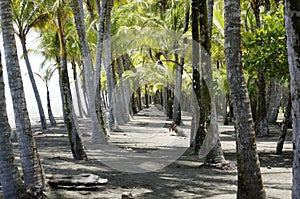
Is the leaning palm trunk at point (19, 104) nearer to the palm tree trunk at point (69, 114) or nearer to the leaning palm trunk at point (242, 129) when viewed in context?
the leaning palm trunk at point (242, 129)

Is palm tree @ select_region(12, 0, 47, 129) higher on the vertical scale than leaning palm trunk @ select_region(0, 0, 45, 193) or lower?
higher

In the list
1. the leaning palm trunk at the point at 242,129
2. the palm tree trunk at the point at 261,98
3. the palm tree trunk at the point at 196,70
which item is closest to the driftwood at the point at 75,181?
the leaning palm trunk at the point at 242,129

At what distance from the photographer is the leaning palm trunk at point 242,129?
6.11 metres

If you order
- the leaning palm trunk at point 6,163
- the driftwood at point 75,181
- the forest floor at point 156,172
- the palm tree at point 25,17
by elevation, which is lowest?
the forest floor at point 156,172

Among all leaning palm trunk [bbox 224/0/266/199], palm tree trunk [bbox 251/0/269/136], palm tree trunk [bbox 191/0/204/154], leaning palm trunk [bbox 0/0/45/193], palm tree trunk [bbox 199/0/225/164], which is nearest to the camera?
leaning palm trunk [bbox 224/0/266/199]

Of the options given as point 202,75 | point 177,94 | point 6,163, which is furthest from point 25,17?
point 6,163

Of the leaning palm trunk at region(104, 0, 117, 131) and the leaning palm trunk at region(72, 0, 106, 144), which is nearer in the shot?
the leaning palm trunk at region(72, 0, 106, 144)

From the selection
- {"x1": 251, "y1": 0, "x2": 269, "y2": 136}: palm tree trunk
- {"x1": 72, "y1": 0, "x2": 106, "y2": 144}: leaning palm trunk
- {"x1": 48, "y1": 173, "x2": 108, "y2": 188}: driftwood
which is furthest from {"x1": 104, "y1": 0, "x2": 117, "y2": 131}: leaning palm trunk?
{"x1": 48, "y1": 173, "x2": 108, "y2": 188}: driftwood

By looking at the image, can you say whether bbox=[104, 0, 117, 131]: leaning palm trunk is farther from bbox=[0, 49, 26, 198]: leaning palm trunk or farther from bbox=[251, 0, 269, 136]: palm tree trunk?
bbox=[0, 49, 26, 198]: leaning palm trunk

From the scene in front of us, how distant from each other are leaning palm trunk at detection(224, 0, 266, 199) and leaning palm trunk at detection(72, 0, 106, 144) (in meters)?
9.07

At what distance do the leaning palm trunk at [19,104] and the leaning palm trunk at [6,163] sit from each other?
0.48m

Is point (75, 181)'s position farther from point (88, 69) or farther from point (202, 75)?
point (88, 69)

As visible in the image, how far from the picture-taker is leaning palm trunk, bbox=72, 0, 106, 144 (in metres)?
14.3

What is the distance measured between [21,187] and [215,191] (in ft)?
12.8
